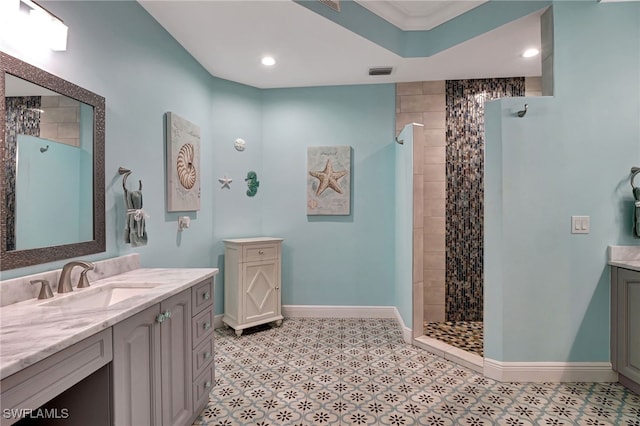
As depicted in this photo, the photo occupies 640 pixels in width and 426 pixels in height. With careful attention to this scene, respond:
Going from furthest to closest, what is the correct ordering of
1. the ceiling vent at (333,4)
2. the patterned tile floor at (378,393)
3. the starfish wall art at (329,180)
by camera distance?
1. the starfish wall art at (329,180)
2. the ceiling vent at (333,4)
3. the patterned tile floor at (378,393)

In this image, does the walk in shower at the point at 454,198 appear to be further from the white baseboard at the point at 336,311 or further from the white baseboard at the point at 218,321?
the white baseboard at the point at 218,321

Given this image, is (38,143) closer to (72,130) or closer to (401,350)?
(72,130)

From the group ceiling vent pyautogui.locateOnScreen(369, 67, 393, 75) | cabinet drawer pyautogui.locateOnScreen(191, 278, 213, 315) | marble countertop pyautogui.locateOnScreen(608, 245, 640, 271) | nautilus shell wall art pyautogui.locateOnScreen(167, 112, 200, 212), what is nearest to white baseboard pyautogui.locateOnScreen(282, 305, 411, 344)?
nautilus shell wall art pyautogui.locateOnScreen(167, 112, 200, 212)

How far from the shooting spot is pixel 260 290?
339 centimetres

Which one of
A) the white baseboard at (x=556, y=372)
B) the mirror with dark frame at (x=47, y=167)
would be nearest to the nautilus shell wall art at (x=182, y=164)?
the mirror with dark frame at (x=47, y=167)

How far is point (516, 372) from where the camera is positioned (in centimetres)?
238

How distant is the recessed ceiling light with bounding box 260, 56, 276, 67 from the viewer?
9.99 feet

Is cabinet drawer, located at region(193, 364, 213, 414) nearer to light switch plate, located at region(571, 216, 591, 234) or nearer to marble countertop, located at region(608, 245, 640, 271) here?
light switch plate, located at region(571, 216, 591, 234)

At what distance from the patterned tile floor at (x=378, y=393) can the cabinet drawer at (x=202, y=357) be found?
31 centimetres

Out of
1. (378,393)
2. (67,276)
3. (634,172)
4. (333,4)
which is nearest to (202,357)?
(67,276)

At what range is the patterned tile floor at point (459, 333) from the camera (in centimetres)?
295

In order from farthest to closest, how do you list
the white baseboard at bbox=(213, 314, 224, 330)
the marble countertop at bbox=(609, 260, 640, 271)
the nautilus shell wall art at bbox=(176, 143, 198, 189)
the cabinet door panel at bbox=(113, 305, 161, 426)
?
the white baseboard at bbox=(213, 314, 224, 330) → the nautilus shell wall art at bbox=(176, 143, 198, 189) → the marble countertop at bbox=(609, 260, 640, 271) → the cabinet door panel at bbox=(113, 305, 161, 426)

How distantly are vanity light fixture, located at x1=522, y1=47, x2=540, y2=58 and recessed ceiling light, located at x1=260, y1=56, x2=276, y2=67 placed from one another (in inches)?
88.2

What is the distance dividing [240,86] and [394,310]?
9.78 feet
